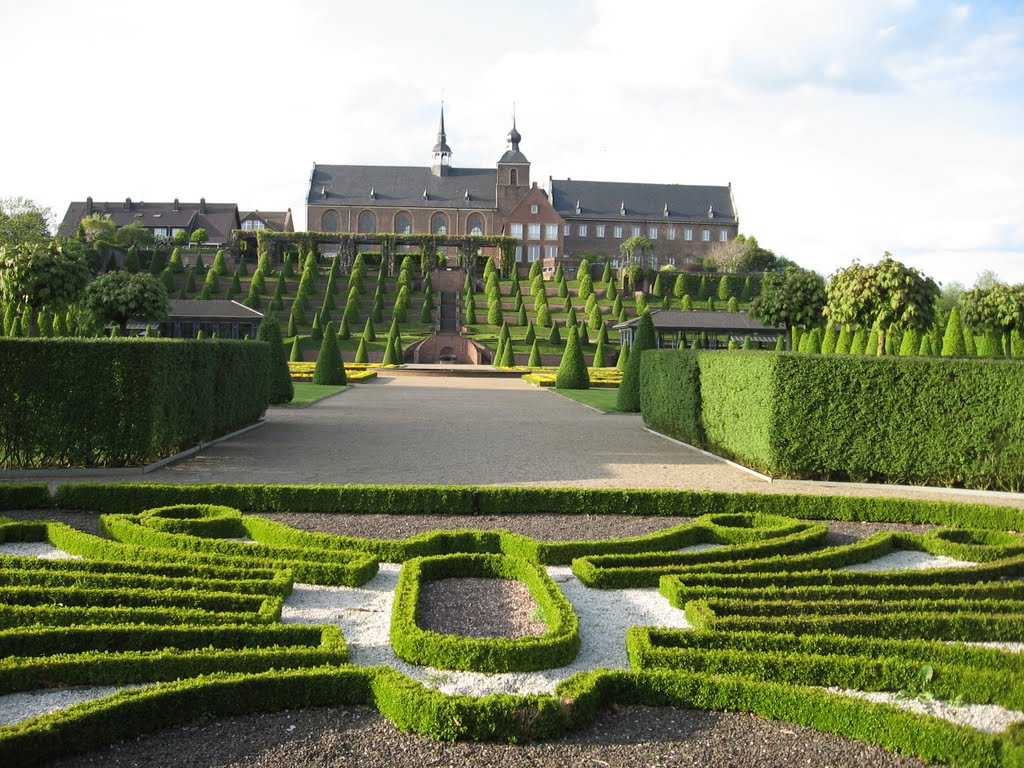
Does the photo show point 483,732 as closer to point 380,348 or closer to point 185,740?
point 185,740

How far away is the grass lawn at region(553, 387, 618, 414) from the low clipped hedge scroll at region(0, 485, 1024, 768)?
45.7 ft

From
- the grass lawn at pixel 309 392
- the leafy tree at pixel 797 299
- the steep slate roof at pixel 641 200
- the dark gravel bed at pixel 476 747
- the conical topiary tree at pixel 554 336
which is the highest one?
the steep slate roof at pixel 641 200

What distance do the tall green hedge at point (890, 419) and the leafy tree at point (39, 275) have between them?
45.1 feet

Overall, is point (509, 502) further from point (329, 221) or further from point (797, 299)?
point (329, 221)

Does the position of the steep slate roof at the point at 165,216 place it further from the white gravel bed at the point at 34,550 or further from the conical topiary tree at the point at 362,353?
the white gravel bed at the point at 34,550

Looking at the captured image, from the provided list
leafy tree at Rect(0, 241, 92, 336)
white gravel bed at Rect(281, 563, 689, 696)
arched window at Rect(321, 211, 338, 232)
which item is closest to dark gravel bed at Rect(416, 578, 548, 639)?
white gravel bed at Rect(281, 563, 689, 696)

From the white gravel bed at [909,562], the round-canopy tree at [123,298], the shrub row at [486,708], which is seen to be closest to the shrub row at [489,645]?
the shrub row at [486,708]

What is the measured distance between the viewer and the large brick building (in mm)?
77625

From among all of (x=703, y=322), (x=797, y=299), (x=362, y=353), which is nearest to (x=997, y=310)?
(x=797, y=299)

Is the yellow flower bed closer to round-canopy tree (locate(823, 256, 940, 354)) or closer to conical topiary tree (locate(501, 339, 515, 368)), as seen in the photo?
conical topiary tree (locate(501, 339, 515, 368))

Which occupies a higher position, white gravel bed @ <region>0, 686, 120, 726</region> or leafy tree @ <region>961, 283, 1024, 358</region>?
leafy tree @ <region>961, 283, 1024, 358</region>

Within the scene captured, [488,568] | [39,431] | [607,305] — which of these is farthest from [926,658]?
[607,305]

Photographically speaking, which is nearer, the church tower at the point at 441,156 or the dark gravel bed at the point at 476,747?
the dark gravel bed at the point at 476,747

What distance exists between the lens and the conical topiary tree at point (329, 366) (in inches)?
1099
